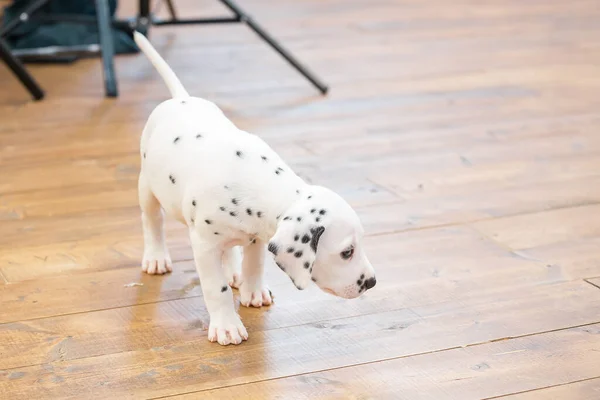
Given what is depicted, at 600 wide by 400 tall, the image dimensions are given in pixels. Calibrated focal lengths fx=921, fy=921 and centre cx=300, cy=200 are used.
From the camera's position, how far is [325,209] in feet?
4.63

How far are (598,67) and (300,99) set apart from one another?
120 cm

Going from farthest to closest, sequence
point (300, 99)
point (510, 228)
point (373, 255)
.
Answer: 1. point (300, 99)
2. point (510, 228)
3. point (373, 255)

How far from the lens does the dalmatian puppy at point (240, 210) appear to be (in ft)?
4.60

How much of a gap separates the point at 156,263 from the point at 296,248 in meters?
0.55

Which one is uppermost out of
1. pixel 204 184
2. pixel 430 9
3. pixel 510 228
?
pixel 204 184

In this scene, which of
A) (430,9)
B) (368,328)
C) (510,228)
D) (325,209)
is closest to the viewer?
(325,209)

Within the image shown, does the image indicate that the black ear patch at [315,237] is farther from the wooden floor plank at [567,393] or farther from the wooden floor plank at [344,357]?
the wooden floor plank at [567,393]

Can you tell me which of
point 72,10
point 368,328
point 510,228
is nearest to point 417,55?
point 72,10

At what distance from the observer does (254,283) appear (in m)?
1.72

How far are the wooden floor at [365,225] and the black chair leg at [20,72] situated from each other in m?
0.07

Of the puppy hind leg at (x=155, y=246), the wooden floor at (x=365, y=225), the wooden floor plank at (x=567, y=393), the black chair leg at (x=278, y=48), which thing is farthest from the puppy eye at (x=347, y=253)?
the black chair leg at (x=278, y=48)

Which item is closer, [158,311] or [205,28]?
[158,311]

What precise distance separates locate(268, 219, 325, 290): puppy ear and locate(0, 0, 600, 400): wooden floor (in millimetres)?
209

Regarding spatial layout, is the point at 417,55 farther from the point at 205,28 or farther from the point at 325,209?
the point at 325,209
